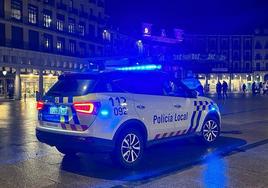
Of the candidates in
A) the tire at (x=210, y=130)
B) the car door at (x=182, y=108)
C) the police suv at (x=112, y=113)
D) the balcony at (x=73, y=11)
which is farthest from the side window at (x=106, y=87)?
the balcony at (x=73, y=11)

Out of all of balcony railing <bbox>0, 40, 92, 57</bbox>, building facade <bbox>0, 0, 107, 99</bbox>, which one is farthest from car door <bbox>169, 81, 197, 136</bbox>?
balcony railing <bbox>0, 40, 92, 57</bbox>

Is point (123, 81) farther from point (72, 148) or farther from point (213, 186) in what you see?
point (213, 186)

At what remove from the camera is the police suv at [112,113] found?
21.8 feet

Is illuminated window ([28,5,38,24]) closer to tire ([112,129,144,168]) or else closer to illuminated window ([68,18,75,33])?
illuminated window ([68,18,75,33])

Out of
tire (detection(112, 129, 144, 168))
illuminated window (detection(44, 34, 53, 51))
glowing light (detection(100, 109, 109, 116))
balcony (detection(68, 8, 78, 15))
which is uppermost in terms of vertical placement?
balcony (detection(68, 8, 78, 15))

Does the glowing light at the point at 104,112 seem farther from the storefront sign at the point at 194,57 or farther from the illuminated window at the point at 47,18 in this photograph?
the illuminated window at the point at 47,18

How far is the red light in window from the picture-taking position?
6.61m

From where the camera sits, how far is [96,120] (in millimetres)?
6605

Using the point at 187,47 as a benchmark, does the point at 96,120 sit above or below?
below

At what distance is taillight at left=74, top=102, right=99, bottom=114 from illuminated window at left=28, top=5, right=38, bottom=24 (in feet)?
143

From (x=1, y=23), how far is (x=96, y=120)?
1586 inches

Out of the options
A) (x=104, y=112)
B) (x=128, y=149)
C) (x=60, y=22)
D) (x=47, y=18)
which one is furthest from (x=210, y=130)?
(x=60, y=22)

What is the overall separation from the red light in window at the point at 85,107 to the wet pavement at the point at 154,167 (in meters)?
1.07

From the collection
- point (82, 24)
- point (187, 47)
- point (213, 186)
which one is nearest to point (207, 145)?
point (213, 186)
